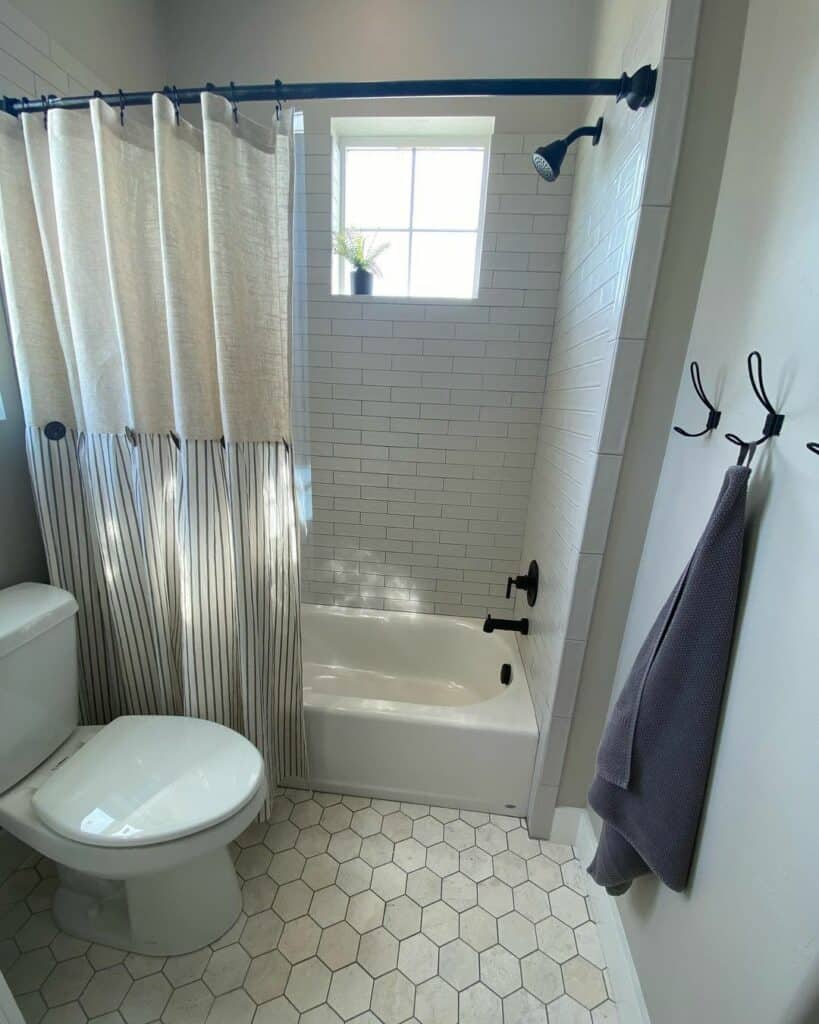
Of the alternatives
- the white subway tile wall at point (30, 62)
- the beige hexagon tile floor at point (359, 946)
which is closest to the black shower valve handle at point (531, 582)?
the beige hexagon tile floor at point (359, 946)

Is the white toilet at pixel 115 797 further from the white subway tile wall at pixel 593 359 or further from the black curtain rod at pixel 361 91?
the black curtain rod at pixel 361 91

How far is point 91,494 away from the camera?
47.6 inches

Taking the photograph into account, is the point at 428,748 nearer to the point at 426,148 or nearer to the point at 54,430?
the point at 54,430

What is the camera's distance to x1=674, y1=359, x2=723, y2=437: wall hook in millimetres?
835

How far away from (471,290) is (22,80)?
1426mm

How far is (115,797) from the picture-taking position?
0.97 m

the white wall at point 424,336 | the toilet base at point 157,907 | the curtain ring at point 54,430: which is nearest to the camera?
the toilet base at point 157,907

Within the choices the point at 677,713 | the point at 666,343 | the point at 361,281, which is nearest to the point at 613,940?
the point at 677,713

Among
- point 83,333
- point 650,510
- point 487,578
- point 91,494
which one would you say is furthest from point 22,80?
point 487,578

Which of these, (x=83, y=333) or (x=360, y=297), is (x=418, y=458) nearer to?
(x=360, y=297)

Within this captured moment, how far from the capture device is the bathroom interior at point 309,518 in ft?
2.40

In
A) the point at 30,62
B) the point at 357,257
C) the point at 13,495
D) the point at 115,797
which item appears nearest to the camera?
the point at 115,797

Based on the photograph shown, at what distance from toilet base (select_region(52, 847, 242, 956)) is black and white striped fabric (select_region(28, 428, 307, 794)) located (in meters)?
0.31

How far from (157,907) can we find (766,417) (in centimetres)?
169
